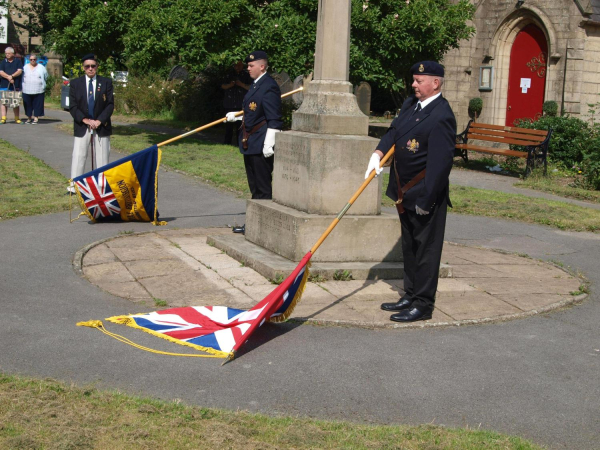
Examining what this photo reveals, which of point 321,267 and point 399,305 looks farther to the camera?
point 321,267

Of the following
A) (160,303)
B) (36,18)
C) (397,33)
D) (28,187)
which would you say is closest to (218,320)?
(160,303)

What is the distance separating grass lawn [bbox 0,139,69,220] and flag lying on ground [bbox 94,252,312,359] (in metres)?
4.81

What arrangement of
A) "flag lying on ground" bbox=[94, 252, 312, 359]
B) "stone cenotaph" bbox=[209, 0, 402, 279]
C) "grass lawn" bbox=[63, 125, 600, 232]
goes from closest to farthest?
"flag lying on ground" bbox=[94, 252, 312, 359], "stone cenotaph" bbox=[209, 0, 402, 279], "grass lawn" bbox=[63, 125, 600, 232]

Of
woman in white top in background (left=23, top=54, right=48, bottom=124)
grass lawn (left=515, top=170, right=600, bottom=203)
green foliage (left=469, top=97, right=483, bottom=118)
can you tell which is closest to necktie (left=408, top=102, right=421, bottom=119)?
grass lawn (left=515, top=170, right=600, bottom=203)

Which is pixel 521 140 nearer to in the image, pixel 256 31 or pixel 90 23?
pixel 256 31

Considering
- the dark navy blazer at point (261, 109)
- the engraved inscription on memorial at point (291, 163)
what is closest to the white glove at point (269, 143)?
the dark navy blazer at point (261, 109)

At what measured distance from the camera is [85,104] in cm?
1098

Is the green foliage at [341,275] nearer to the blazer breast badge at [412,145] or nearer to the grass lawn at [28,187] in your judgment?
the blazer breast badge at [412,145]

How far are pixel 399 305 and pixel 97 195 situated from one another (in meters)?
4.48

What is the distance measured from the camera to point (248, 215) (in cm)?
811

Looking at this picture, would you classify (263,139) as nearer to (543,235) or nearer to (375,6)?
(543,235)

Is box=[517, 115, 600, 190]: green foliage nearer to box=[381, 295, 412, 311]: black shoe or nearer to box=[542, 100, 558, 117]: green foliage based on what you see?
box=[542, 100, 558, 117]: green foliage

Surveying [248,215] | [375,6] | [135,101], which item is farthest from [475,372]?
[135,101]

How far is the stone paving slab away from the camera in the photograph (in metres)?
6.18
